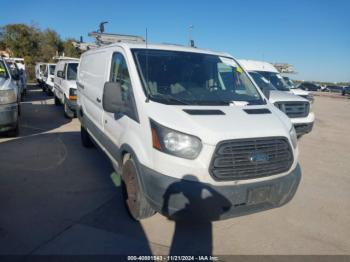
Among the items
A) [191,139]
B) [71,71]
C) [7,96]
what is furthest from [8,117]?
[191,139]

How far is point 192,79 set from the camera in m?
4.02

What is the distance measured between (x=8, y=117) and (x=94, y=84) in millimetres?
2905

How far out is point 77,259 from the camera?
2914 millimetres

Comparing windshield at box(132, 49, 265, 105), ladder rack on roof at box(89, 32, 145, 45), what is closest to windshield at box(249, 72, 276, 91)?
→ ladder rack on roof at box(89, 32, 145, 45)

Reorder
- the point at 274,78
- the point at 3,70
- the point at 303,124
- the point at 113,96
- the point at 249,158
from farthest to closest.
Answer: the point at 274,78 < the point at 303,124 < the point at 3,70 < the point at 113,96 < the point at 249,158

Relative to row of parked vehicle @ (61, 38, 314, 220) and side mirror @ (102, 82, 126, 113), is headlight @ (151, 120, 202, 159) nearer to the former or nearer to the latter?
row of parked vehicle @ (61, 38, 314, 220)

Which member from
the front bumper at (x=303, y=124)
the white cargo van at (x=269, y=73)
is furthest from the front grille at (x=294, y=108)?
the white cargo van at (x=269, y=73)

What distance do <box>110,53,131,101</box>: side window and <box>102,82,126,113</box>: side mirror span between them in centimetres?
15

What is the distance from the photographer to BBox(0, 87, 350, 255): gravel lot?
10.5 ft

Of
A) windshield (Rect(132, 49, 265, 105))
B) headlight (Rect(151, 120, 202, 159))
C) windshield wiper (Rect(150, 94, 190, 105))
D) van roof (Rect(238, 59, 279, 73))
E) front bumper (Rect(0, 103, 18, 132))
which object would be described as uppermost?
van roof (Rect(238, 59, 279, 73))

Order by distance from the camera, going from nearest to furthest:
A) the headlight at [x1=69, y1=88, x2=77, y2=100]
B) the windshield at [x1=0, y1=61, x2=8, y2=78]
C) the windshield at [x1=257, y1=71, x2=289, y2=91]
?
the windshield at [x1=0, y1=61, x2=8, y2=78] < the headlight at [x1=69, y1=88, x2=77, y2=100] < the windshield at [x1=257, y1=71, x2=289, y2=91]

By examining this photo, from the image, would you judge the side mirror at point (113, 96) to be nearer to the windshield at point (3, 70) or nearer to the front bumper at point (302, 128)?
the windshield at point (3, 70)

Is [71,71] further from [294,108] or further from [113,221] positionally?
[113,221]

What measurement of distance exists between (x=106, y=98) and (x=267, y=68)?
988 cm
